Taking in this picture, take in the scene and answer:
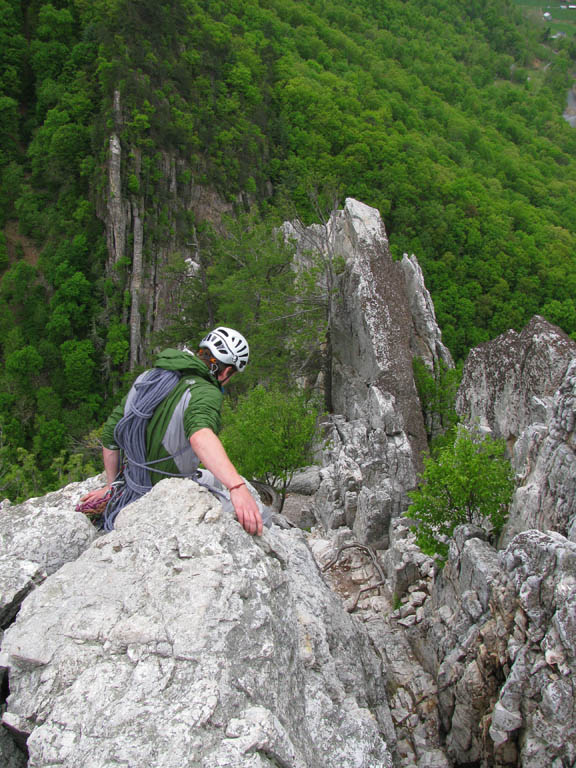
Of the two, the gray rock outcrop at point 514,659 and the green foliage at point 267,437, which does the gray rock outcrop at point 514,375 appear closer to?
the green foliage at point 267,437

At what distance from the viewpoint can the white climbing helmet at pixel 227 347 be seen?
182 inches

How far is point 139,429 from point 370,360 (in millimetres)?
19589

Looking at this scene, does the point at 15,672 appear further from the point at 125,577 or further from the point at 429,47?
the point at 429,47

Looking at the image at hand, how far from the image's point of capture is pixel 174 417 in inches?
170

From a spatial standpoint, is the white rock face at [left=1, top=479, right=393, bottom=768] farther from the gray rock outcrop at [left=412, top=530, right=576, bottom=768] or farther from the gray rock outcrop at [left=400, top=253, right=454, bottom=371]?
the gray rock outcrop at [left=400, top=253, right=454, bottom=371]

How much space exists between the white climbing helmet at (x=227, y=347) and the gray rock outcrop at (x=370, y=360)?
429 inches

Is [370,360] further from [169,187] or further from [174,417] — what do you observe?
[169,187]

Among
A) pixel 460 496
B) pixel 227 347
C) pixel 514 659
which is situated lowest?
pixel 460 496

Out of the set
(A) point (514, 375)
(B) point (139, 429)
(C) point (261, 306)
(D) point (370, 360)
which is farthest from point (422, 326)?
(B) point (139, 429)

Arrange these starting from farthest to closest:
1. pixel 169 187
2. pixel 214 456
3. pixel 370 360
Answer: pixel 169 187 < pixel 370 360 < pixel 214 456

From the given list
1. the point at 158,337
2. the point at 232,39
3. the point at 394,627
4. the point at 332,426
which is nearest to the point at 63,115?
the point at 232,39

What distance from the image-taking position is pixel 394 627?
891cm

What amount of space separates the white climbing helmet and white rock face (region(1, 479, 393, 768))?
3.53 ft

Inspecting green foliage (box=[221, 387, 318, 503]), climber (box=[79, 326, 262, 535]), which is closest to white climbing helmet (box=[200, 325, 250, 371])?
climber (box=[79, 326, 262, 535])
